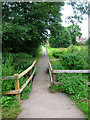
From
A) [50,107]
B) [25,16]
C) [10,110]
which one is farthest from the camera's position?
[25,16]

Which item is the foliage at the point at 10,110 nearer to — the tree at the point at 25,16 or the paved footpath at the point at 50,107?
the paved footpath at the point at 50,107

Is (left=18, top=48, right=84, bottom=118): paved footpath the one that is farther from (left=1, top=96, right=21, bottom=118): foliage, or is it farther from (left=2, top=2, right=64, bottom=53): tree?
(left=2, top=2, right=64, bottom=53): tree

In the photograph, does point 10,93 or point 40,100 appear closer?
point 10,93

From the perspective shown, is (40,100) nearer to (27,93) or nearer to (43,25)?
(27,93)

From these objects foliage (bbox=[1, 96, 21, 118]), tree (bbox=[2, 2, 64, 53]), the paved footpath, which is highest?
tree (bbox=[2, 2, 64, 53])

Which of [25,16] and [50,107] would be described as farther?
[25,16]

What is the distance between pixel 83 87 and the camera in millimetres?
4074

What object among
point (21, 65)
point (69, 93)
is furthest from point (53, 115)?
point (21, 65)

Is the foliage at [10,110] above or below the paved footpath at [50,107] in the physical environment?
above

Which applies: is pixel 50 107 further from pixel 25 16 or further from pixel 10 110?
Answer: pixel 25 16

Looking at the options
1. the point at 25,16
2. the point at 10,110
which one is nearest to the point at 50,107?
the point at 10,110

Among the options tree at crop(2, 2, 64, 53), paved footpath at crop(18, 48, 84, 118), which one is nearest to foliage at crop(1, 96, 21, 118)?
paved footpath at crop(18, 48, 84, 118)

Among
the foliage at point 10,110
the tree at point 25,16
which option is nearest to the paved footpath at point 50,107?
the foliage at point 10,110

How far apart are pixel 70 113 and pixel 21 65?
5.39 m
